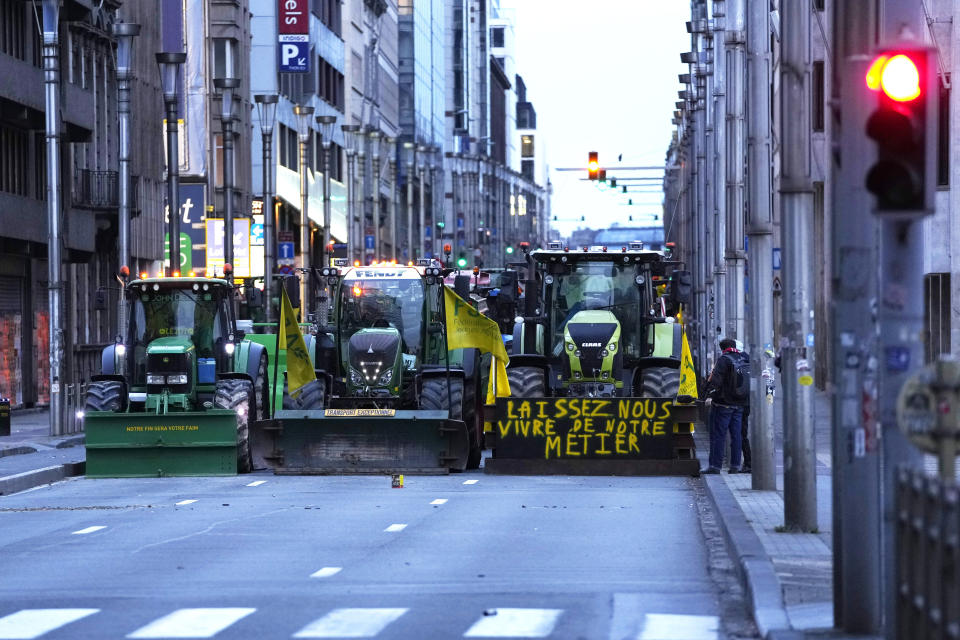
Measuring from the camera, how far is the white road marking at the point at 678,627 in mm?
11859

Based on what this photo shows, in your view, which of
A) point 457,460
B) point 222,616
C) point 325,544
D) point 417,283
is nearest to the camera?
point 222,616

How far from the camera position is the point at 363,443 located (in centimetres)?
2750

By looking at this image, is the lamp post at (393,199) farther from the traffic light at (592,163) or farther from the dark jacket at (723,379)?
the dark jacket at (723,379)

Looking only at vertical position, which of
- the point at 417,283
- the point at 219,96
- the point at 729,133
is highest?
the point at 219,96

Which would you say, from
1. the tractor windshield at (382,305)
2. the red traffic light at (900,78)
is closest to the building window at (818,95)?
the tractor windshield at (382,305)

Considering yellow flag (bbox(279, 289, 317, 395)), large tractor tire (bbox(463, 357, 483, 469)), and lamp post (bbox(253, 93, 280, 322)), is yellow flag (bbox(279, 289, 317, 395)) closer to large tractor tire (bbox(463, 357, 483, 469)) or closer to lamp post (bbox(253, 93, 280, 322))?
large tractor tire (bbox(463, 357, 483, 469))

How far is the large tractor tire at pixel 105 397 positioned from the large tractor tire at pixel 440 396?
447cm

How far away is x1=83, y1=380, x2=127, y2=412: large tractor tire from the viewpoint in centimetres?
2905

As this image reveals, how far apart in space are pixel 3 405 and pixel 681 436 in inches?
566

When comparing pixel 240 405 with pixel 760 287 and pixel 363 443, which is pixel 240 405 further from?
pixel 760 287

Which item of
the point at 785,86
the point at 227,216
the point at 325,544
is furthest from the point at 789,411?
the point at 227,216

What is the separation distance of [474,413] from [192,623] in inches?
704

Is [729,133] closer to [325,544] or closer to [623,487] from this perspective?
[623,487]

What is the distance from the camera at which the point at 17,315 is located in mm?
49812
